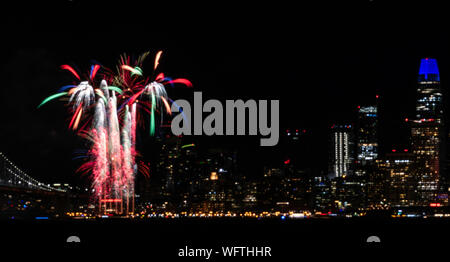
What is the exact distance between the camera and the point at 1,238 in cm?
10688

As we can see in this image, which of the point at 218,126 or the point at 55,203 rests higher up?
the point at 218,126

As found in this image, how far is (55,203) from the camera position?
14212 cm
